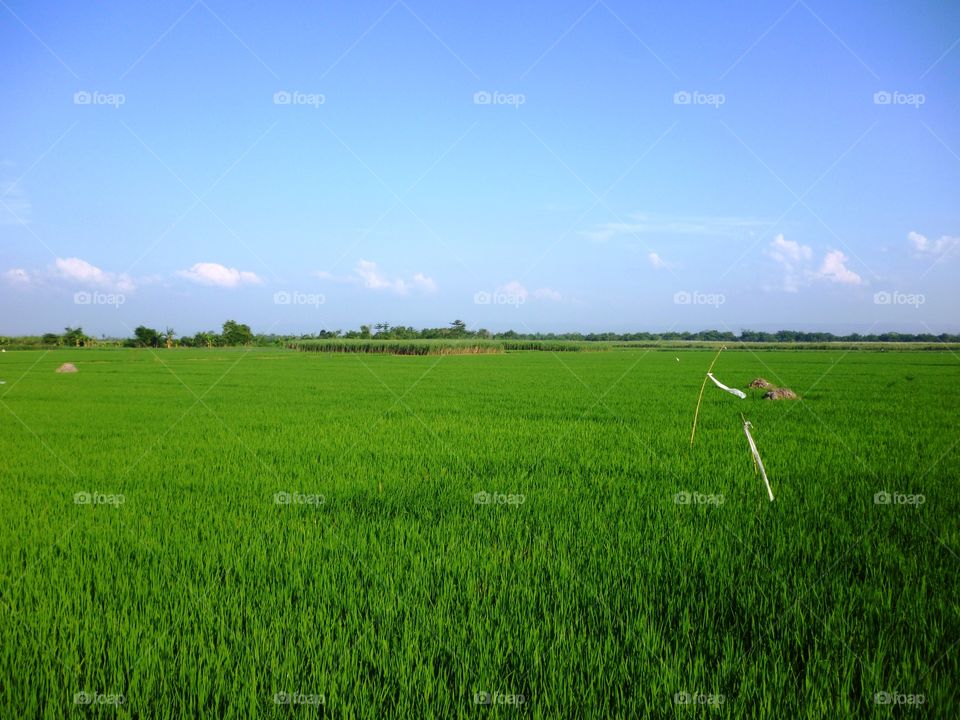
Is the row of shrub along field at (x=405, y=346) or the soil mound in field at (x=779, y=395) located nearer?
the soil mound in field at (x=779, y=395)

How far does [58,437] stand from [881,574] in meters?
11.9

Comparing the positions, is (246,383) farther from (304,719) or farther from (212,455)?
(304,719)

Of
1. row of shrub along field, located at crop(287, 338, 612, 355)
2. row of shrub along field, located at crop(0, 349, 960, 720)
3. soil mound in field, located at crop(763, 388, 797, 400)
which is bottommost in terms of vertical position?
row of shrub along field, located at crop(0, 349, 960, 720)

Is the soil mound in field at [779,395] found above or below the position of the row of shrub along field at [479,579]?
above

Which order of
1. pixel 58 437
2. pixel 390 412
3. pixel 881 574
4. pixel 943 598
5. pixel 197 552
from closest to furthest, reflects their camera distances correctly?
1. pixel 943 598
2. pixel 881 574
3. pixel 197 552
4. pixel 58 437
5. pixel 390 412

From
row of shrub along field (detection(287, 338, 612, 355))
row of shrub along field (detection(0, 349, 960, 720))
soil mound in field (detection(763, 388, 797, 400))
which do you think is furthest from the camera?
row of shrub along field (detection(287, 338, 612, 355))

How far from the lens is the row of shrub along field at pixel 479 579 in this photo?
2689mm

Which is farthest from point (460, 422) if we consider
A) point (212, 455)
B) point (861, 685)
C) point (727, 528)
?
point (861, 685)

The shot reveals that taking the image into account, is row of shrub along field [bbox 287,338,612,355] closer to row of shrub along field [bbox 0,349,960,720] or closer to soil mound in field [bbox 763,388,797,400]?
soil mound in field [bbox 763,388,797,400]

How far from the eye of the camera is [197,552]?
14.3ft

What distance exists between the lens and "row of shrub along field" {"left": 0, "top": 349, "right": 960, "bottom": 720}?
2.69m

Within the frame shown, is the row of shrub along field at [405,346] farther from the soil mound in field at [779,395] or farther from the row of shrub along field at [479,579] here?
the row of shrub along field at [479,579]

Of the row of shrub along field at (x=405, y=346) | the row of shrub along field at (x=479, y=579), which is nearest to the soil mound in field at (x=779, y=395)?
the row of shrub along field at (x=479, y=579)

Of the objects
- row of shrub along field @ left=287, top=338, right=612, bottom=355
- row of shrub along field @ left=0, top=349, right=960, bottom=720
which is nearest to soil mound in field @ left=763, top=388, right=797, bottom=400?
row of shrub along field @ left=0, top=349, right=960, bottom=720
